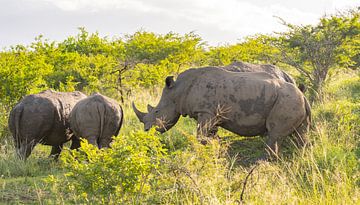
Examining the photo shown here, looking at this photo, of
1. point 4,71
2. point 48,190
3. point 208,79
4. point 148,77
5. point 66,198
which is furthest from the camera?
point 148,77

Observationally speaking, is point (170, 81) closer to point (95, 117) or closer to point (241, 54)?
point (95, 117)

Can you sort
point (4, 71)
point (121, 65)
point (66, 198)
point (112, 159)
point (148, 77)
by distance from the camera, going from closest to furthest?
point (112, 159)
point (66, 198)
point (4, 71)
point (148, 77)
point (121, 65)

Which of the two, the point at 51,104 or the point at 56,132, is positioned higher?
the point at 51,104

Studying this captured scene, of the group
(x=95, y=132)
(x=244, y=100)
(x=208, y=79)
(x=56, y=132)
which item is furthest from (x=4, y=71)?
(x=244, y=100)

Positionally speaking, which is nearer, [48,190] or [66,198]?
[66,198]

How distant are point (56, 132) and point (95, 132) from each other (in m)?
0.94

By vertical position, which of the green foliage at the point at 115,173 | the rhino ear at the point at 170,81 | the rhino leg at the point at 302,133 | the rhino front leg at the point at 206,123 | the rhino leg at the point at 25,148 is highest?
the rhino ear at the point at 170,81

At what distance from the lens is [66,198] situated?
5.78 metres

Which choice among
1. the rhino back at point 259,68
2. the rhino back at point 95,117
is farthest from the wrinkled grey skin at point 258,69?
the rhino back at point 95,117

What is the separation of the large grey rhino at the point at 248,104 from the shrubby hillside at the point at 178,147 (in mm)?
371

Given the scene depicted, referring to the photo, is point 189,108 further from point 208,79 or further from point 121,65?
point 121,65

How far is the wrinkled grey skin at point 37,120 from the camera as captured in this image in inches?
308

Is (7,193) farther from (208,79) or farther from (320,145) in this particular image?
(320,145)

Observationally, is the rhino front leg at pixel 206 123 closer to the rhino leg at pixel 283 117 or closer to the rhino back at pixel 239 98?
the rhino back at pixel 239 98
